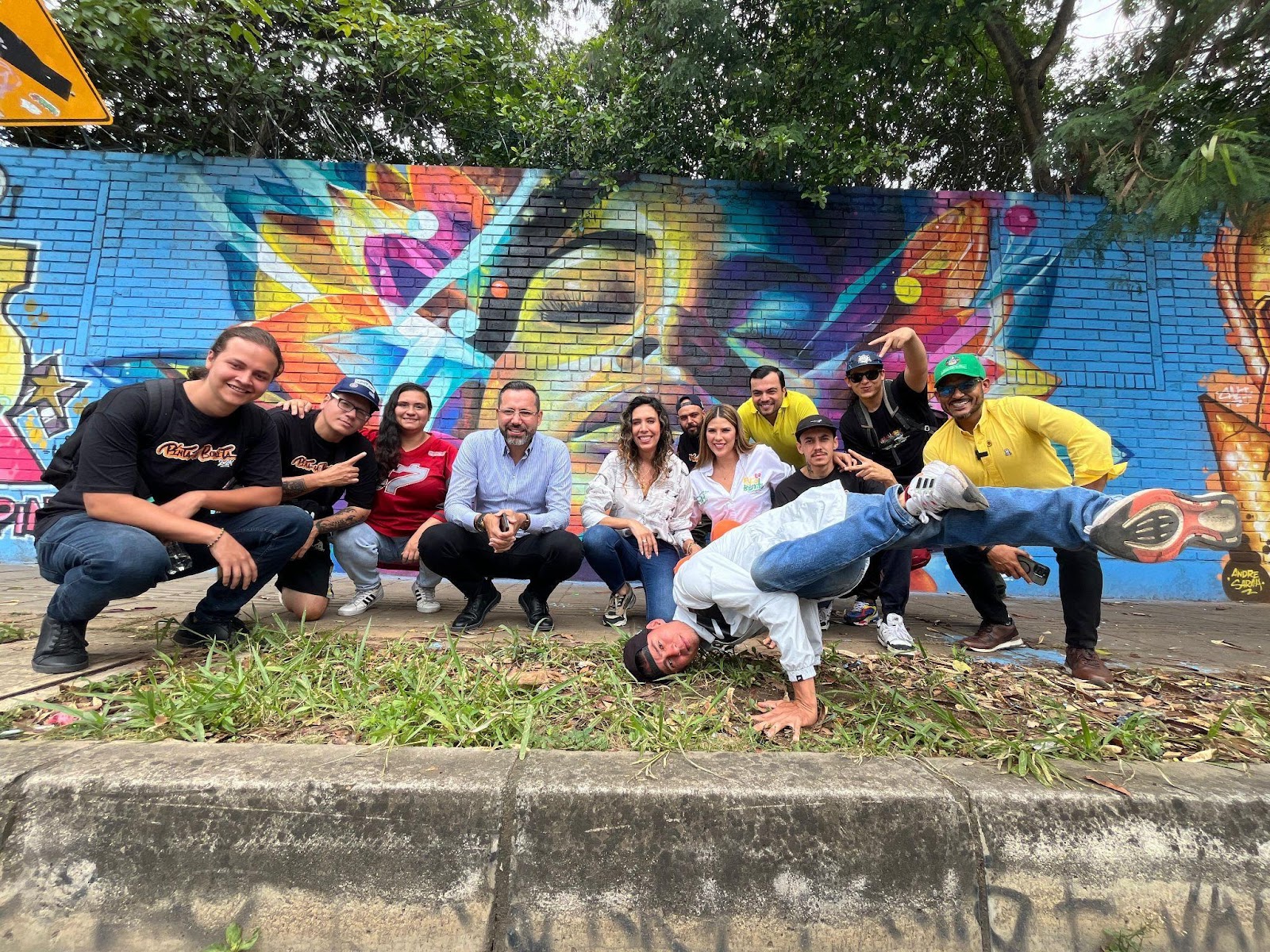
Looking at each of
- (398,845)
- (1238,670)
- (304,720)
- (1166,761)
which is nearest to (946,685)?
(1166,761)

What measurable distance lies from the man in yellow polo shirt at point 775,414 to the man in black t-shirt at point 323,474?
7.62 ft

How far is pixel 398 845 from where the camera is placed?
1.47 meters

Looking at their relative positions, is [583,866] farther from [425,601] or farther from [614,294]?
[614,294]

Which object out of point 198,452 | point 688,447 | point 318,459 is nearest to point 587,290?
point 688,447

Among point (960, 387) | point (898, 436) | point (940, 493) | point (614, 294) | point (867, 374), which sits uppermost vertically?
point (614, 294)

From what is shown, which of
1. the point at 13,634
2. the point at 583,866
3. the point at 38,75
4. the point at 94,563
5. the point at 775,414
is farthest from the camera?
the point at 775,414

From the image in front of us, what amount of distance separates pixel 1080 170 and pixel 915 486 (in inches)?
212

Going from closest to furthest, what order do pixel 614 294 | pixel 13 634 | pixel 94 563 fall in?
pixel 94 563, pixel 13 634, pixel 614 294

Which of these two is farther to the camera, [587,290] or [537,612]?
[587,290]

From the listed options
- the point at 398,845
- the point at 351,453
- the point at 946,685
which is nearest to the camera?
the point at 398,845

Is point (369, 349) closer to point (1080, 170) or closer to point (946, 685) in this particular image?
point (946, 685)

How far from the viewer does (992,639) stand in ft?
10.8

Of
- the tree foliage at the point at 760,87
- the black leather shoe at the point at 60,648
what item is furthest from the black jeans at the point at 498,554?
the tree foliage at the point at 760,87

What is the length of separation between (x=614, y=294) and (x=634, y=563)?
3149 millimetres
